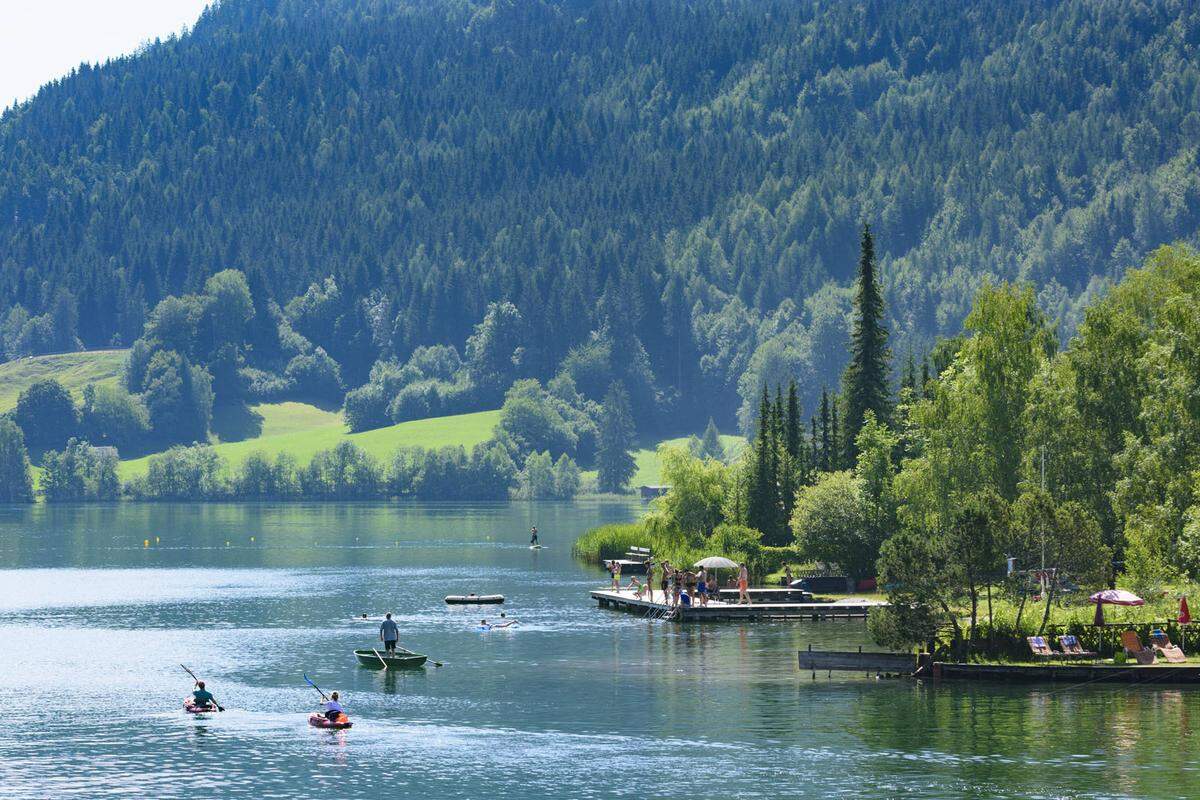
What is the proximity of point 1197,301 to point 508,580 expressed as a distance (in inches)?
2988

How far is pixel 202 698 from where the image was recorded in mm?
85062

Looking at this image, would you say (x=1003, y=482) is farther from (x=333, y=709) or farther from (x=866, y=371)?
(x=333, y=709)

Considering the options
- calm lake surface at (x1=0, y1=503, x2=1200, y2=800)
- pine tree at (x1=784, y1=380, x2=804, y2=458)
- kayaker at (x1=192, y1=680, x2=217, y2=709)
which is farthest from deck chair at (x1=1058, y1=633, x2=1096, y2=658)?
pine tree at (x1=784, y1=380, x2=804, y2=458)

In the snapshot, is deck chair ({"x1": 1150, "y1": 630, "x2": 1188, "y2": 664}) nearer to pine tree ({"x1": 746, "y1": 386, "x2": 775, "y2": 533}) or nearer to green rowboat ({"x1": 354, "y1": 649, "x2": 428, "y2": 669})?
green rowboat ({"x1": 354, "y1": 649, "x2": 428, "y2": 669})

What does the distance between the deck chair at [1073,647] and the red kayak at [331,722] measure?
3488 centimetres

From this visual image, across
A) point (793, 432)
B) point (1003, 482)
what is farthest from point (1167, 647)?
point (793, 432)

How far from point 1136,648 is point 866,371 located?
6300 centimetres

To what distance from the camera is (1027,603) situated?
95.1 metres

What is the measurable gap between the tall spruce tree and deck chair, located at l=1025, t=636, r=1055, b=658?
2278 inches

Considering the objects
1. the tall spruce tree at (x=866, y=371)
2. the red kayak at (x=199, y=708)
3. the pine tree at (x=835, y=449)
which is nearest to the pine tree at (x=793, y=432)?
the pine tree at (x=835, y=449)

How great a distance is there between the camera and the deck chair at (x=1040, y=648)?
291 feet

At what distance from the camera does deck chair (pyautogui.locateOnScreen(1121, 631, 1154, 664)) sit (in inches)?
3435

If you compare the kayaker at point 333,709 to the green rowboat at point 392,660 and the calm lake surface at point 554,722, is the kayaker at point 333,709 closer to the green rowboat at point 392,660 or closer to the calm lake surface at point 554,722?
the calm lake surface at point 554,722

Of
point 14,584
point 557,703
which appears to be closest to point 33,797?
point 557,703
